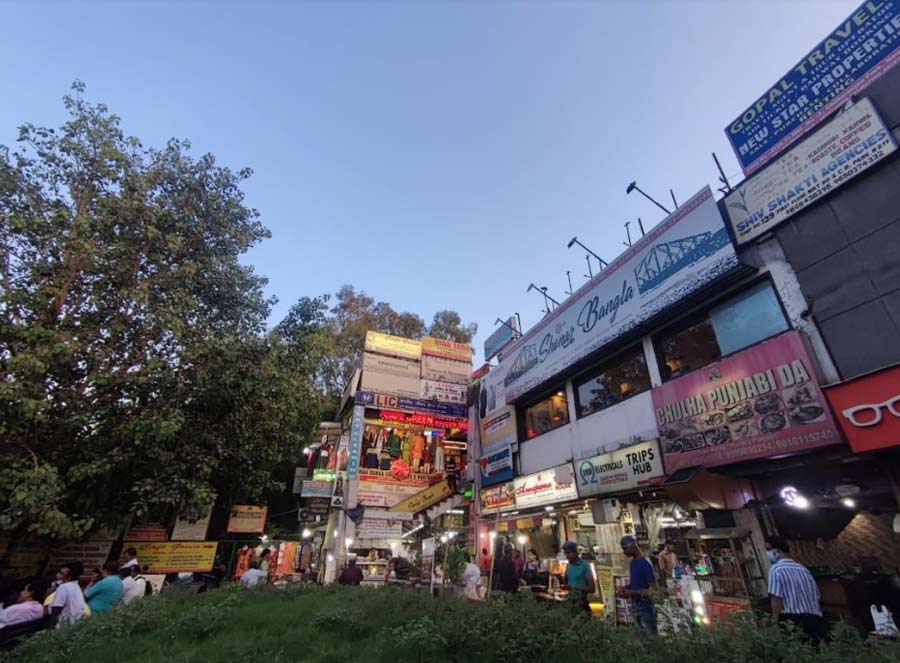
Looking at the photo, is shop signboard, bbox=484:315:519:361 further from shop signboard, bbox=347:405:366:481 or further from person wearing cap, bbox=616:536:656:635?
person wearing cap, bbox=616:536:656:635

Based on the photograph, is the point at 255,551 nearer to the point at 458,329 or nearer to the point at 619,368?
the point at 619,368

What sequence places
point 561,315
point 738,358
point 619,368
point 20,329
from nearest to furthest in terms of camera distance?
point 738,358 → point 20,329 → point 619,368 → point 561,315

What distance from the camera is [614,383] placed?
12.2m

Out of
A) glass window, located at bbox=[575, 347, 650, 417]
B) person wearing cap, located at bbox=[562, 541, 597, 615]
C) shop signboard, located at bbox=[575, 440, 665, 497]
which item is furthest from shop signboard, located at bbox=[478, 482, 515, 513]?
person wearing cap, located at bbox=[562, 541, 597, 615]

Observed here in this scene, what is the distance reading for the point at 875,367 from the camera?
6.78 meters

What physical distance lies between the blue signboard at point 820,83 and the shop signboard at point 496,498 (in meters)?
11.8

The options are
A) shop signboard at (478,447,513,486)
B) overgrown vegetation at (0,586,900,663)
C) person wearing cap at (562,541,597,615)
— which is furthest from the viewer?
shop signboard at (478,447,513,486)

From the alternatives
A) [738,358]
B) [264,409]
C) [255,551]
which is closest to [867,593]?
[738,358]

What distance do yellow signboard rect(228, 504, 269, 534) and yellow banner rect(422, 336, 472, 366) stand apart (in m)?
11.8

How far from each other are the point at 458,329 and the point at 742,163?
23.0 meters

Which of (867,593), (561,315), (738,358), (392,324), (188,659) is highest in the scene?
(392,324)

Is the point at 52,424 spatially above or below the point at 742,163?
below

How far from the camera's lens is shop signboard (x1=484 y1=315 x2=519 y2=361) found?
726 inches

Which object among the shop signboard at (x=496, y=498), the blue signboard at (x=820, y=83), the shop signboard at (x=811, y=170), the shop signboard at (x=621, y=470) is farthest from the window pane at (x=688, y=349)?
the shop signboard at (x=496, y=498)
